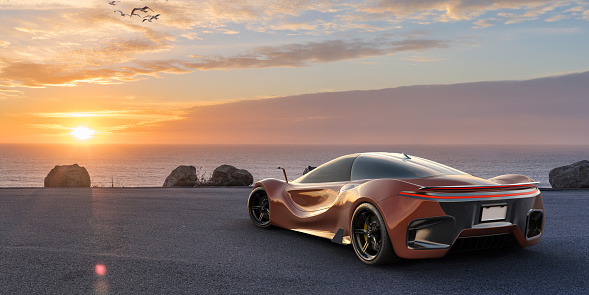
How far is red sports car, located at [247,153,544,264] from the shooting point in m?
5.26

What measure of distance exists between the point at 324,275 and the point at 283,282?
0.53 m

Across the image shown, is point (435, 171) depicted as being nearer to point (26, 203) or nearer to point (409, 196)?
point (409, 196)

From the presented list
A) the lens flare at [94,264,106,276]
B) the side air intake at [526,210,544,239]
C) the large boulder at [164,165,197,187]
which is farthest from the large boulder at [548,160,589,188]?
the lens flare at [94,264,106,276]

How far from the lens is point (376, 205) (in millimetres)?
5543

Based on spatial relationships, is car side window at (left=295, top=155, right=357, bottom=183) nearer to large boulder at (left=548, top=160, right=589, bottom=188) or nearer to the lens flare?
the lens flare

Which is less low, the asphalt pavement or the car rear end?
the car rear end

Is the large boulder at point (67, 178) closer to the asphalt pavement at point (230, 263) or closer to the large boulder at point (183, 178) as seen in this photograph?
the large boulder at point (183, 178)

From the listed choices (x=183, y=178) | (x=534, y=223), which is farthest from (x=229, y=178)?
(x=534, y=223)

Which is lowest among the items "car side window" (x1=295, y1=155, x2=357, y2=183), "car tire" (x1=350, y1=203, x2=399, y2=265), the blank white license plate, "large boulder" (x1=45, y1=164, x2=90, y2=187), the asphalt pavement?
"large boulder" (x1=45, y1=164, x2=90, y2=187)

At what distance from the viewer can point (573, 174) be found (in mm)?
18141

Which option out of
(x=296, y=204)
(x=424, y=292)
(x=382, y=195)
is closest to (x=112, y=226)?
(x=296, y=204)

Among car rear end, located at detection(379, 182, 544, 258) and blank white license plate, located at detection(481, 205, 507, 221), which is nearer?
car rear end, located at detection(379, 182, 544, 258)

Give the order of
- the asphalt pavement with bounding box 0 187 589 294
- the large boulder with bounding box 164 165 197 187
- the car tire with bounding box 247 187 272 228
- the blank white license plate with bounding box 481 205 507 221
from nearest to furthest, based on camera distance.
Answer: the asphalt pavement with bounding box 0 187 589 294 → the blank white license plate with bounding box 481 205 507 221 → the car tire with bounding box 247 187 272 228 → the large boulder with bounding box 164 165 197 187

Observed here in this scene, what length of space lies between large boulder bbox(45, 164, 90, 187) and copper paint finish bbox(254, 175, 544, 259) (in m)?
14.8
